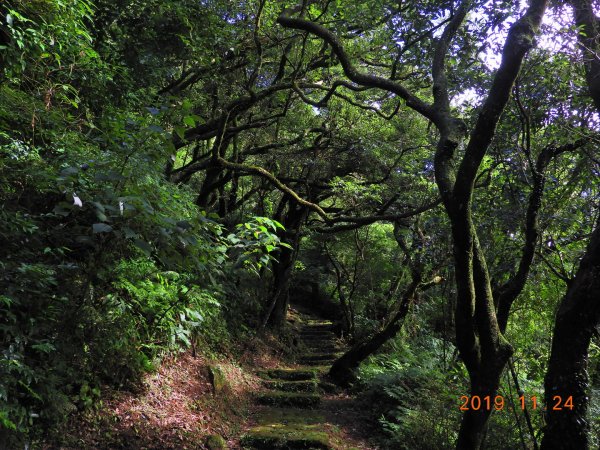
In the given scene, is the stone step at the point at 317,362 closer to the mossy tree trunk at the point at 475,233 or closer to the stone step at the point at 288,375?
the stone step at the point at 288,375

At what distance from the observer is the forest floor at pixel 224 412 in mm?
4145

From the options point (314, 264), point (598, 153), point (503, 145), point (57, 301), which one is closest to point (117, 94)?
point (57, 301)

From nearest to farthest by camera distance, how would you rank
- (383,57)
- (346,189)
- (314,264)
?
(346,189) → (383,57) → (314,264)

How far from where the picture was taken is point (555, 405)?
11.2 ft

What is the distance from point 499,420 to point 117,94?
7.30m

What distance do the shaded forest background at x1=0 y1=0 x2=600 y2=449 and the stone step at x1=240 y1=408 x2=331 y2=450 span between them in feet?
3.98

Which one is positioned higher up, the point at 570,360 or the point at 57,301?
the point at 570,360

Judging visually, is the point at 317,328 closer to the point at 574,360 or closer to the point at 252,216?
the point at 252,216

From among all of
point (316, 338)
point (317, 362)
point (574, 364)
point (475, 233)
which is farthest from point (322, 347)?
point (574, 364)

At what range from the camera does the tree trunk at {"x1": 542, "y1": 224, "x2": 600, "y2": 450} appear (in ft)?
10.9

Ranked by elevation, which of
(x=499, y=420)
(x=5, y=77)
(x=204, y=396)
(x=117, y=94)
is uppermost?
(x=117, y=94)

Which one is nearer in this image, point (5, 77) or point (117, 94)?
point (5, 77)

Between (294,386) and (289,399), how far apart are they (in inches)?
→ 28.2

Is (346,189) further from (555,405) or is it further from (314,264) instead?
(314,264)
